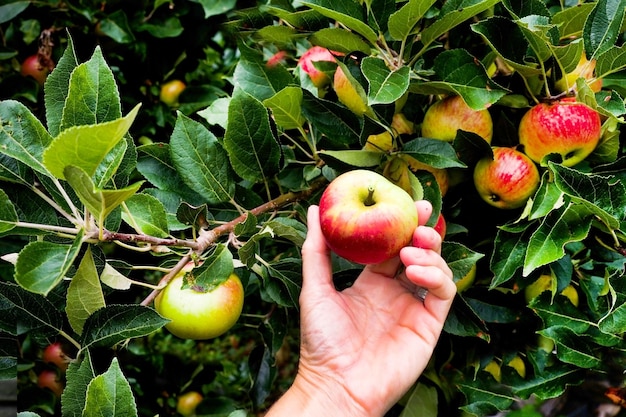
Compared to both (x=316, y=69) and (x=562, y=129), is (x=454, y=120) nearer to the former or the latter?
(x=562, y=129)

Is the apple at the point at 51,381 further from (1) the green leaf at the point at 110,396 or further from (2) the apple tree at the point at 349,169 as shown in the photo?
(1) the green leaf at the point at 110,396

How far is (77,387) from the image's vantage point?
2.34 feet

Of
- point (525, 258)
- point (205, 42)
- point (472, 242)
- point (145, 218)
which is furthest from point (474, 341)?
point (205, 42)

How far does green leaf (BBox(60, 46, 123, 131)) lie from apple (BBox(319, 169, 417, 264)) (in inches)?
12.5

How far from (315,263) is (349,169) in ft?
0.53

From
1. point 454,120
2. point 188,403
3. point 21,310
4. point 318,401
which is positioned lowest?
point 188,403

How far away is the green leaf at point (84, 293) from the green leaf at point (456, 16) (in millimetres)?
567

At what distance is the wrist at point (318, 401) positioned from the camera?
0.91 m

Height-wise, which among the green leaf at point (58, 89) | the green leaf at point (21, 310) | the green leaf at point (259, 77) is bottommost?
the green leaf at point (21, 310)

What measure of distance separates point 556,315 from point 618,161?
0.87 feet

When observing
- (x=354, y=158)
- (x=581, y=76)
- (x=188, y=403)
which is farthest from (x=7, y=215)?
(x=188, y=403)

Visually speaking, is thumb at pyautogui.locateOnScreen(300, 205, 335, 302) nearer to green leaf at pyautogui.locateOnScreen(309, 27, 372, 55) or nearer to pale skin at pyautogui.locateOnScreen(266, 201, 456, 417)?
pale skin at pyautogui.locateOnScreen(266, 201, 456, 417)

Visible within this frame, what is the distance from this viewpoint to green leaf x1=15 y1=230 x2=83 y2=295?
23.6 inches

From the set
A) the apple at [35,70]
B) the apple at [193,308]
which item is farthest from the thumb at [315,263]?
the apple at [35,70]
